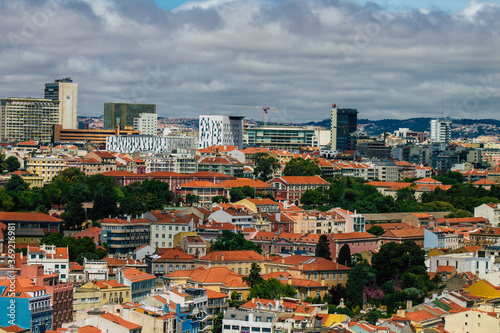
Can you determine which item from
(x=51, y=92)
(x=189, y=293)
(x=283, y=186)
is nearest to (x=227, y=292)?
(x=189, y=293)

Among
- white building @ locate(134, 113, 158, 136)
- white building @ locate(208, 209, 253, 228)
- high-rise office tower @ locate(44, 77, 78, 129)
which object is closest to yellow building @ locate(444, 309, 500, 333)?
white building @ locate(208, 209, 253, 228)

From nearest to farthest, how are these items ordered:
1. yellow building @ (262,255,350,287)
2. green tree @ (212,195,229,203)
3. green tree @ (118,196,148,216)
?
yellow building @ (262,255,350,287) → green tree @ (118,196,148,216) → green tree @ (212,195,229,203)

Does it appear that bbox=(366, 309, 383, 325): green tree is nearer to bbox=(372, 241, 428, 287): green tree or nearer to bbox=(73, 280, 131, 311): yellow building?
bbox=(372, 241, 428, 287): green tree

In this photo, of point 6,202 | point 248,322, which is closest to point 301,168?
point 6,202

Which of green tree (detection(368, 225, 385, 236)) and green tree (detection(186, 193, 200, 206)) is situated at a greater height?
green tree (detection(186, 193, 200, 206))

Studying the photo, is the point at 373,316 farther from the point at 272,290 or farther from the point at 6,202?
the point at 6,202

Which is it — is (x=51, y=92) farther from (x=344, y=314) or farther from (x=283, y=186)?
(x=344, y=314)


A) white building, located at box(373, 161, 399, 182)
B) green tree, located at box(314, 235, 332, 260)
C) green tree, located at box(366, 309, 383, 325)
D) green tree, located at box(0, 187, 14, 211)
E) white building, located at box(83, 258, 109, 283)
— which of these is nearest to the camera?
green tree, located at box(366, 309, 383, 325)
